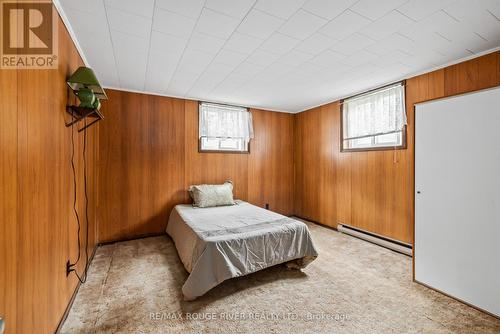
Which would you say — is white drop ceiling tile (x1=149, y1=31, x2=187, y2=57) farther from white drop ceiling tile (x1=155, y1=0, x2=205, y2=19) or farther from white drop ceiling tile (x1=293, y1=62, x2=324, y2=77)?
white drop ceiling tile (x1=293, y1=62, x2=324, y2=77)

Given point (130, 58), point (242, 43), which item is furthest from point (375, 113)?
point (130, 58)

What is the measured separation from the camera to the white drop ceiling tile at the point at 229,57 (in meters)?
2.36

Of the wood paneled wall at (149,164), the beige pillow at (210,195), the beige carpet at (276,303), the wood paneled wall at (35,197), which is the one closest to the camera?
the wood paneled wall at (35,197)

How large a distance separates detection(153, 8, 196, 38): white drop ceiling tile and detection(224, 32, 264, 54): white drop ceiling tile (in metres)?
0.39

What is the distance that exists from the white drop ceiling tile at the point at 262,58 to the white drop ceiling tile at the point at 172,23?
737 millimetres

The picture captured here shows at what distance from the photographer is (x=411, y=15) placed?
1.74 metres

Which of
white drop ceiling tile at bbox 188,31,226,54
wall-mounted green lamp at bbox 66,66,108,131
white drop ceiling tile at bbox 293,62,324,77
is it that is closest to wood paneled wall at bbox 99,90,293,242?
wall-mounted green lamp at bbox 66,66,108,131

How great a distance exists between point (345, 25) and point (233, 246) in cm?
229

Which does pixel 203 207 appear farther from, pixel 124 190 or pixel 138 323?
pixel 138 323

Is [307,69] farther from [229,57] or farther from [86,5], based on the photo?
[86,5]

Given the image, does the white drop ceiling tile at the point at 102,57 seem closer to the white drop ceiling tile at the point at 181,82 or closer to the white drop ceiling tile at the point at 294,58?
the white drop ceiling tile at the point at 181,82

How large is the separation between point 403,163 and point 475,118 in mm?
1248

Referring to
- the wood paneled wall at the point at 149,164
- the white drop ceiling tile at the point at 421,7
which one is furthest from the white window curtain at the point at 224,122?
the white drop ceiling tile at the point at 421,7

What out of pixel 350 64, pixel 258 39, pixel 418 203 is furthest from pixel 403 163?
pixel 258 39
